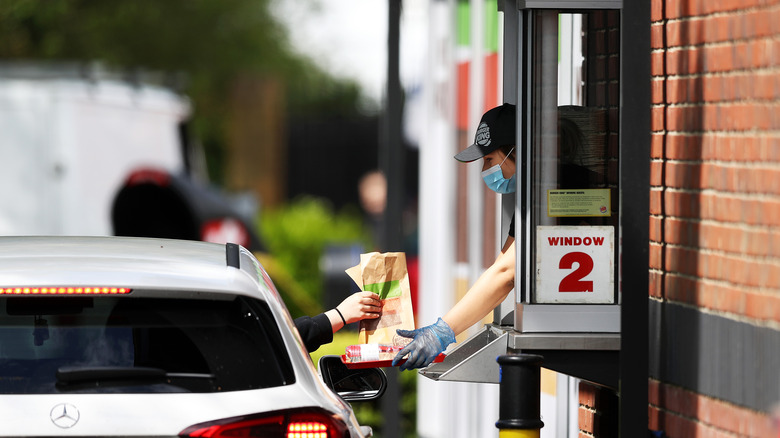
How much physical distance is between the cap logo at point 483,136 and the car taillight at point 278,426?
6.32 feet

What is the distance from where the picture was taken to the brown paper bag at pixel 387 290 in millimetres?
5469

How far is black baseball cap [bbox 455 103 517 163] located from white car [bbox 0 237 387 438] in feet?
5.32

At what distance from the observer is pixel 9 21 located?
21.3m

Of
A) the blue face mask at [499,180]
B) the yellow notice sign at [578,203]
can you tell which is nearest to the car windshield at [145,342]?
the yellow notice sign at [578,203]

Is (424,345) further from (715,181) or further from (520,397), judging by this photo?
(715,181)

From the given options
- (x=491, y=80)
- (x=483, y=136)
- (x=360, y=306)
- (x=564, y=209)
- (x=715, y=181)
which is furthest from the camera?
(x=491, y=80)

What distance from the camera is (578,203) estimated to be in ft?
17.3

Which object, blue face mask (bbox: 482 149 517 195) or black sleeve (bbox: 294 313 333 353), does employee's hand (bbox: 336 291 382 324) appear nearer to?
black sleeve (bbox: 294 313 333 353)

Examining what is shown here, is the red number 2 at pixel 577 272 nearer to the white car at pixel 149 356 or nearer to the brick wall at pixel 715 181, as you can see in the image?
the brick wall at pixel 715 181

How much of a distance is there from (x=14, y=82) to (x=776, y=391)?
12140 mm

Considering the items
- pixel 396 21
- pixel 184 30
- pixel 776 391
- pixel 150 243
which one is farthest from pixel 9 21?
pixel 776 391

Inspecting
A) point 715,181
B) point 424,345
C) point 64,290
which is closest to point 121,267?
point 64,290

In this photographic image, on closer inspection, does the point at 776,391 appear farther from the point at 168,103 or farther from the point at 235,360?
the point at 168,103

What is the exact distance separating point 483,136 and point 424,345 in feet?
3.12
